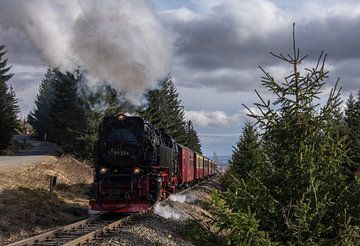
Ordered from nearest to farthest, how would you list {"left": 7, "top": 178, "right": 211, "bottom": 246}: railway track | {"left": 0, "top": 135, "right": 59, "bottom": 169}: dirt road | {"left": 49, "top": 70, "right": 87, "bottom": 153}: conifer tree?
{"left": 7, "top": 178, "right": 211, "bottom": 246}: railway track < {"left": 0, "top": 135, "right": 59, "bottom": 169}: dirt road < {"left": 49, "top": 70, "right": 87, "bottom": 153}: conifer tree

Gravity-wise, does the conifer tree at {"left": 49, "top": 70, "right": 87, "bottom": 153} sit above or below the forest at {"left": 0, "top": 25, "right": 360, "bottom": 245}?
above

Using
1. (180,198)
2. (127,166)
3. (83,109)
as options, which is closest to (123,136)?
(127,166)

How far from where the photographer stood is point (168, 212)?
15938 millimetres

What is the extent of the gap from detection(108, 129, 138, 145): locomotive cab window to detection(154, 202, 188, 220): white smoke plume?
2.56 metres

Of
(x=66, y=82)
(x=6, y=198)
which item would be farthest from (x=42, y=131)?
(x=6, y=198)

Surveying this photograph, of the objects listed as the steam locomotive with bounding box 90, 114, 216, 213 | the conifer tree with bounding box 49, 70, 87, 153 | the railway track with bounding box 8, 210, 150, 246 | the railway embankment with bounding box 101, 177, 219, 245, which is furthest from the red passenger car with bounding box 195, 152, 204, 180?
the railway track with bounding box 8, 210, 150, 246

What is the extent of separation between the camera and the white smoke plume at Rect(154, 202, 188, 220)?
14947 millimetres

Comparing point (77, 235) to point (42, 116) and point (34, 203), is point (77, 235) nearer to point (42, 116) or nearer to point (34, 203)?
point (34, 203)

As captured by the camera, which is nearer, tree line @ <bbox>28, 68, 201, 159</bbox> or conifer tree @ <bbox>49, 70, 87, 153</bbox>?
tree line @ <bbox>28, 68, 201, 159</bbox>

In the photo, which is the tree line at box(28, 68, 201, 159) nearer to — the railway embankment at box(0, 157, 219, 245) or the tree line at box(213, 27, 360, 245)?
the railway embankment at box(0, 157, 219, 245)

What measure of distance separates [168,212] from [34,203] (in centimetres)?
486

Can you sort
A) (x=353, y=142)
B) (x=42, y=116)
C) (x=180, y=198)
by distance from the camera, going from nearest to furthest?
1. (x=353, y=142)
2. (x=180, y=198)
3. (x=42, y=116)

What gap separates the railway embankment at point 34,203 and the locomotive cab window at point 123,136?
126 inches

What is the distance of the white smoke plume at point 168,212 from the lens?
14.9 meters
